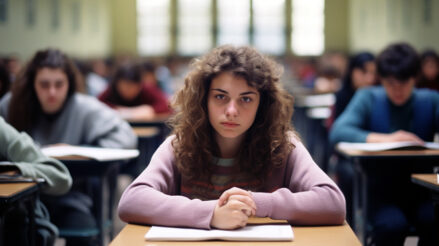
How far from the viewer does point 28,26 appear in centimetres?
1084

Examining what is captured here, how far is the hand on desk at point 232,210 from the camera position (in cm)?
148

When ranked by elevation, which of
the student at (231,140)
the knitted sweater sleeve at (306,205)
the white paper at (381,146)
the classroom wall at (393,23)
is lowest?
the white paper at (381,146)

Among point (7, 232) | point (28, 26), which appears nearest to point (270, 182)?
point (7, 232)

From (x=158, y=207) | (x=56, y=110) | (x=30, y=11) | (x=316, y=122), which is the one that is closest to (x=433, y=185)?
(x=158, y=207)

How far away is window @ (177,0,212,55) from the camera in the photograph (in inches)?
868

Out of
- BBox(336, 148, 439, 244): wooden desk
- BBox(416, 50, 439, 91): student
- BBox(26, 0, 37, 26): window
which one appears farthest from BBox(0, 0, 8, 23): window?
BBox(336, 148, 439, 244): wooden desk

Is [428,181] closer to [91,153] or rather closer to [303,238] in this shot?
[303,238]

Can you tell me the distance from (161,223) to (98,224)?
4.81ft

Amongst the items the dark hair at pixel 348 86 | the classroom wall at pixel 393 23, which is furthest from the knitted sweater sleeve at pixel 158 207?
the classroom wall at pixel 393 23

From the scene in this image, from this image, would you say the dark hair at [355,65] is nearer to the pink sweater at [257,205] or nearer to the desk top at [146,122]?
the desk top at [146,122]

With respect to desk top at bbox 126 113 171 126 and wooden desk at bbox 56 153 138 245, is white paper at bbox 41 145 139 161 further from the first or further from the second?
desk top at bbox 126 113 171 126

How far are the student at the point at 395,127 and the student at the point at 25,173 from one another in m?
1.52

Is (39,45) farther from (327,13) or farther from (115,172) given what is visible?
(327,13)

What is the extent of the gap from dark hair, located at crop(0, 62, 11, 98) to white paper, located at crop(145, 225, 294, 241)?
9.93 ft
